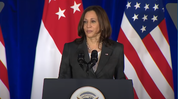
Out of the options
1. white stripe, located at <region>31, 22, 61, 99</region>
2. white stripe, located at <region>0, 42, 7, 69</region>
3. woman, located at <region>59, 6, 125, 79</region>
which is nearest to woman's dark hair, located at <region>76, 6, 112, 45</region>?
woman, located at <region>59, 6, 125, 79</region>

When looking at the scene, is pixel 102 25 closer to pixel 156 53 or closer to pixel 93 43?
pixel 93 43

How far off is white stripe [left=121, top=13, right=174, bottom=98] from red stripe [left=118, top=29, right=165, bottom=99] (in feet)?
0.15

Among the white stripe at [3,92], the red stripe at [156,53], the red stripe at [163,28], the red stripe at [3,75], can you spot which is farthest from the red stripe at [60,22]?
the red stripe at [163,28]

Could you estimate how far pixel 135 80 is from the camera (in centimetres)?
255

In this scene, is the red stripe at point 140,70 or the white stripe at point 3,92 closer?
the white stripe at point 3,92

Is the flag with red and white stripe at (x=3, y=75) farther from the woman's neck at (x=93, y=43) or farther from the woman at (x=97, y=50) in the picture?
the woman's neck at (x=93, y=43)

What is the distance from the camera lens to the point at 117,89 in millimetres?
898

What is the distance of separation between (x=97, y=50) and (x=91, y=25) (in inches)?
8.9

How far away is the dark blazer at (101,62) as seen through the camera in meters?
1.44

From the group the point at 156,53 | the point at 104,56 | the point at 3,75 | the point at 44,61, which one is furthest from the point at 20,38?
the point at 156,53

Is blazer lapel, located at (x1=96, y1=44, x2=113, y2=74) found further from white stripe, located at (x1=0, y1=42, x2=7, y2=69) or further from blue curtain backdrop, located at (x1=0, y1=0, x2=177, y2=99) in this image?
white stripe, located at (x1=0, y1=42, x2=7, y2=69)

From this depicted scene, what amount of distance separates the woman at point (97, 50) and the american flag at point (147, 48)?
930 mm

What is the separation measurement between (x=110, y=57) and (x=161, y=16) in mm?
1432

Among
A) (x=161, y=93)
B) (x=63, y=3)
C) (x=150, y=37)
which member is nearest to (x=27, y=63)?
(x=63, y=3)
